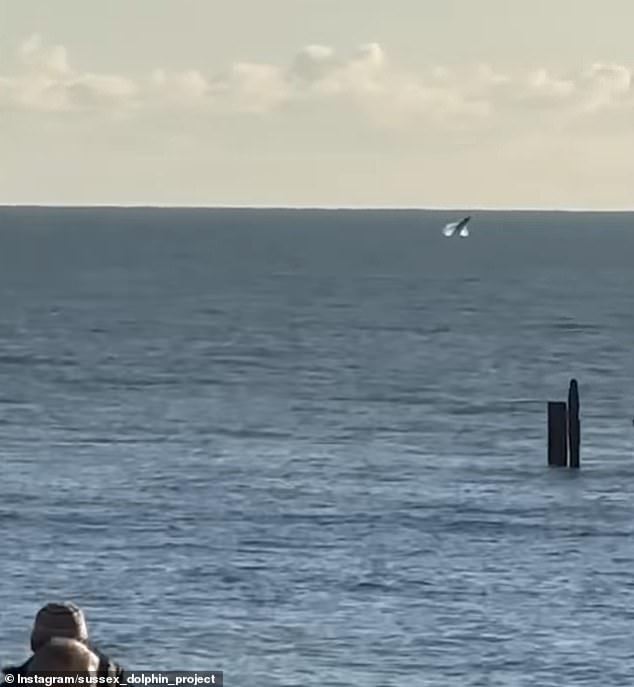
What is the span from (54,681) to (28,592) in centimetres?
3219

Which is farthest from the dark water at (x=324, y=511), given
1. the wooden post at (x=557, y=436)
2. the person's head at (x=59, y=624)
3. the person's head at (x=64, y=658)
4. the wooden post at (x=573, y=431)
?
the person's head at (x=64, y=658)

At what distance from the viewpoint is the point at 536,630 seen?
40.8 meters

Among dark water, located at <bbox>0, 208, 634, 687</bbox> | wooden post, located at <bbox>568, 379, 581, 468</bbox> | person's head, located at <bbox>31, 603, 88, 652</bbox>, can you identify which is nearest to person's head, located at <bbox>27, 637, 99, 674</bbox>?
person's head, located at <bbox>31, 603, 88, 652</bbox>

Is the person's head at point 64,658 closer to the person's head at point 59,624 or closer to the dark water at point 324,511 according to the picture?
the person's head at point 59,624

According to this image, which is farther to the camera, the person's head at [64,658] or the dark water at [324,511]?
the dark water at [324,511]

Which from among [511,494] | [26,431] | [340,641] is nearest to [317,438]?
[26,431]

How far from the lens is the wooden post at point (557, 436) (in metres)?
67.2

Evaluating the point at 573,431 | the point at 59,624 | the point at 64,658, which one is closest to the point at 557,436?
the point at 573,431

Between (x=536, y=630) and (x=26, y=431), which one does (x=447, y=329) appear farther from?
(x=536, y=630)

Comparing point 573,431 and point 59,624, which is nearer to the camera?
point 59,624

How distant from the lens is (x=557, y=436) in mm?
68000

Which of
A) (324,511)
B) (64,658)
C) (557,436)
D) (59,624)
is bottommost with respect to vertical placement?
(324,511)

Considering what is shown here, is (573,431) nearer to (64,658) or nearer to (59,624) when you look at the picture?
(59,624)

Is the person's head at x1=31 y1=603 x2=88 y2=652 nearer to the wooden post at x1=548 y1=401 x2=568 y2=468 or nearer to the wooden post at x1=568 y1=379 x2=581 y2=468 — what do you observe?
the wooden post at x1=548 y1=401 x2=568 y2=468
